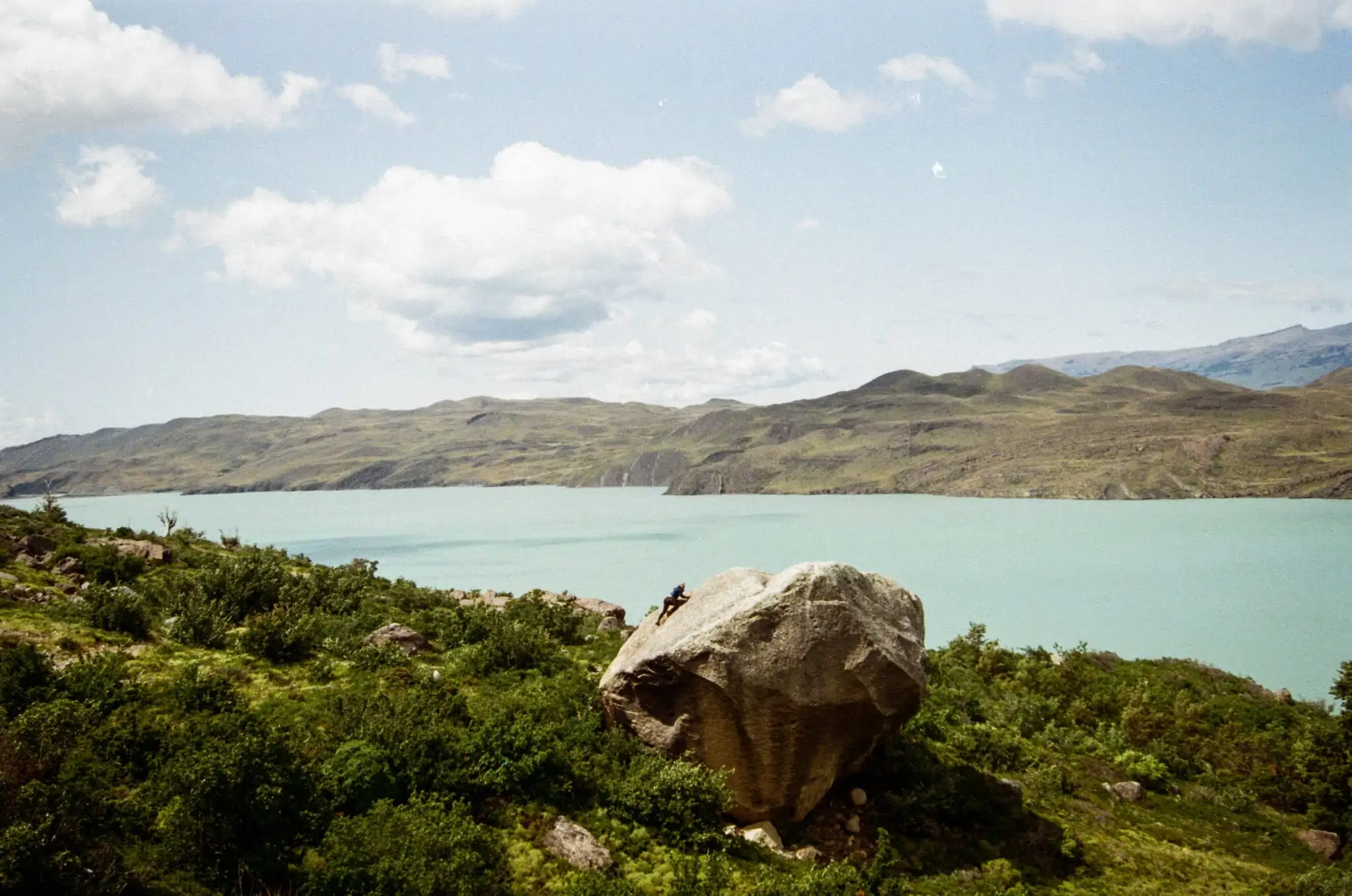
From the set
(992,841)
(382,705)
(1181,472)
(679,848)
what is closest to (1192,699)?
(992,841)

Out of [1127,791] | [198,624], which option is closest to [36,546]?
[198,624]

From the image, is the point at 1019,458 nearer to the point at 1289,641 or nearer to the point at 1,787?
the point at 1289,641

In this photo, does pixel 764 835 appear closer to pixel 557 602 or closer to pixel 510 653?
pixel 510 653

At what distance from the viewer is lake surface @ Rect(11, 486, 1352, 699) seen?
51031 millimetres

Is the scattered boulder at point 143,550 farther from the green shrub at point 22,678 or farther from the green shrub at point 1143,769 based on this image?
the green shrub at point 1143,769

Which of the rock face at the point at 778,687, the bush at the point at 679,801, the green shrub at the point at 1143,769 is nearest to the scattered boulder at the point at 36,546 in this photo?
the rock face at the point at 778,687

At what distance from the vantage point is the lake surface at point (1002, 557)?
51.0 metres

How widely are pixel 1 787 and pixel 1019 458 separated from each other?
7648 inches

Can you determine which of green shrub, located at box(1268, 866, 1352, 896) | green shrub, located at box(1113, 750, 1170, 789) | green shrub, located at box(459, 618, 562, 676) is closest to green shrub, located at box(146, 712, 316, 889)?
green shrub, located at box(459, 618, 562, 676)

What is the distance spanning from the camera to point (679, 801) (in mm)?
12312

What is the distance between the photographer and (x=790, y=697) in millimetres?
13242

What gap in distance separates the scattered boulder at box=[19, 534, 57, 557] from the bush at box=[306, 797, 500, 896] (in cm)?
1698

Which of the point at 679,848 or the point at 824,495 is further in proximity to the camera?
the point at 824,495

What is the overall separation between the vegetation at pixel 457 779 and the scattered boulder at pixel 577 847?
20 cm
